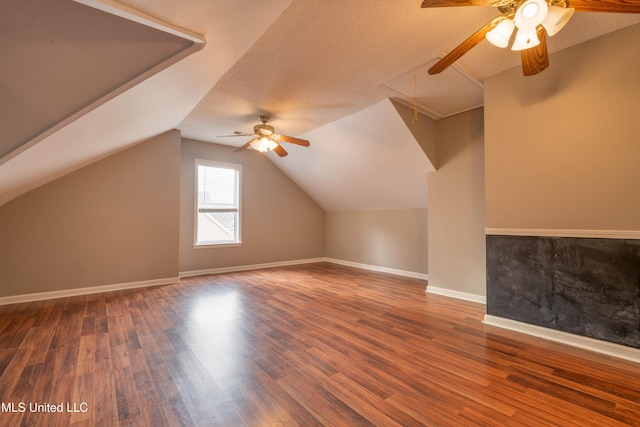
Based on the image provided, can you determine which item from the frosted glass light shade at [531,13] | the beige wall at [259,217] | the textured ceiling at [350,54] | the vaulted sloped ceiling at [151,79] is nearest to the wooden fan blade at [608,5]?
the frosted glass light shade at [531,13]

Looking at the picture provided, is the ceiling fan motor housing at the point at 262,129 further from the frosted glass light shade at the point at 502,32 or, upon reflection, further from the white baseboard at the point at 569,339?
the white baseboard at the point at 569,339

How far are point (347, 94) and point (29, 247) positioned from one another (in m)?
4.79

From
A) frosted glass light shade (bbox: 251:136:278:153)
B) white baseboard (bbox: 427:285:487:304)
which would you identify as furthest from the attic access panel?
white baseboard (bbox: 427:285:487:304)

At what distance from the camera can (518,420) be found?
1.46 m

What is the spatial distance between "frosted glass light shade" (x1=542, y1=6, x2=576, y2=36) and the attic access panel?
3.42 feet

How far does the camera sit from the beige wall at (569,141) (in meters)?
2.18

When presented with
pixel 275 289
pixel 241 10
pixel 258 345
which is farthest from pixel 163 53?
pixel 275 289

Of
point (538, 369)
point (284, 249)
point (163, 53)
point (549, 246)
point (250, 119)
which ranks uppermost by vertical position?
point (250, 119)

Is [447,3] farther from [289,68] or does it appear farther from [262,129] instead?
[262,129]

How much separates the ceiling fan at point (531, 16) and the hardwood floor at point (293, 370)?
2276mm

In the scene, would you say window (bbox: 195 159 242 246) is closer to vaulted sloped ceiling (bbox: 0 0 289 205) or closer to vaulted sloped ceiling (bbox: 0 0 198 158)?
vaulted sloped ceiling (bbox: 0 0 289 205)

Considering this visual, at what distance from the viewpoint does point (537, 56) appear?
188cm

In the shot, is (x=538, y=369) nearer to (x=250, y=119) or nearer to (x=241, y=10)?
(x=241, y=10)

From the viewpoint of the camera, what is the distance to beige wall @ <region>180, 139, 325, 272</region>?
206 inches
